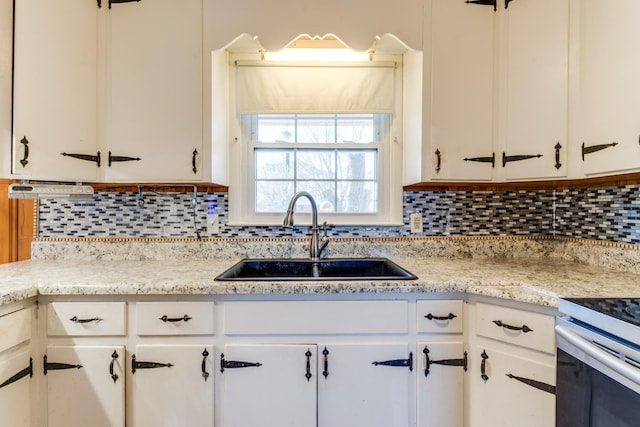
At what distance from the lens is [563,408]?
0.99 meters

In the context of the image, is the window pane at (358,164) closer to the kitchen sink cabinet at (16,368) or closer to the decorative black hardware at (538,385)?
the decorative black hardware at (538,385)

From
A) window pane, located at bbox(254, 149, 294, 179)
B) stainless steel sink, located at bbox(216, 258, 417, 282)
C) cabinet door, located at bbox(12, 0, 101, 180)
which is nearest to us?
cabinet door, located at bbox(12, 0, 101, 180)

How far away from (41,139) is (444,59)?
187 cm

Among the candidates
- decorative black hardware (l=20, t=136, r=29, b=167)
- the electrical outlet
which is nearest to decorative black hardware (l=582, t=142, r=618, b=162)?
the electrical outlet

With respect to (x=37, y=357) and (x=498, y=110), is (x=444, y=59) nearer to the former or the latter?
(x=498, y=110)

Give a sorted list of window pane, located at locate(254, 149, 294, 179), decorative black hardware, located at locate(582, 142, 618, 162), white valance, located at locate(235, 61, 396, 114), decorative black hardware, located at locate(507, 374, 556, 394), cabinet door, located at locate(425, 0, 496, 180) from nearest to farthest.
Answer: decorative black hardware, located at locate(507, 374, 556, 394) → decorative black hardware, located at locate(582, 142, 618, 162) → cabinet door, located at locate(425, 0, 496, 180) → white valance, located at locate(235, 61, 396, 114) → window pane, located at locate(254, 149, 294, 179)

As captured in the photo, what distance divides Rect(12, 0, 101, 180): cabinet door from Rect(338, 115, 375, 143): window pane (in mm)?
1305

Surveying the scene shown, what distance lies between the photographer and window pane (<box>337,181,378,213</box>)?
1.97 metres

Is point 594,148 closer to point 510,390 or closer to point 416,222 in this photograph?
point 416,222

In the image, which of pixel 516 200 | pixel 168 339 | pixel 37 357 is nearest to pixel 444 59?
pixel 516 200

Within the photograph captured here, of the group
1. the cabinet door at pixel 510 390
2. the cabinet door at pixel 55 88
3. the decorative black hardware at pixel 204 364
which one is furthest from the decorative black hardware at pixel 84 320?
the cabinet door at pixel 510 390

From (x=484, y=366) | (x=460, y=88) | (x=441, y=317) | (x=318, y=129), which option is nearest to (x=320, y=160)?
(x=318, y=129)

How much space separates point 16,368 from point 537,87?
7.93ft

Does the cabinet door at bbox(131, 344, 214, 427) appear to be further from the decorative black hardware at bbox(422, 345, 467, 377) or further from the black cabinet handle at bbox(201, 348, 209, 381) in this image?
the decorative black hardware at bbox(422, 345, 467, 377)
